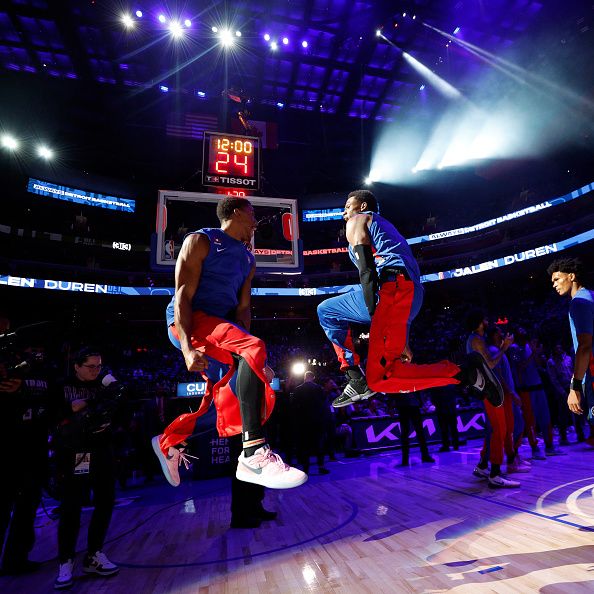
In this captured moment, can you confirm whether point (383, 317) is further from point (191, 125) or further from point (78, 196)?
point (78, 196)

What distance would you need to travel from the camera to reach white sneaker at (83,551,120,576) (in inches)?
118

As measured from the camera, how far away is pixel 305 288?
1113 inches

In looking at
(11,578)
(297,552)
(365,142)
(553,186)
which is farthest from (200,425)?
(553,186)

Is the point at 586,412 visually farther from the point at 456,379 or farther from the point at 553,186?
the point at 553,186

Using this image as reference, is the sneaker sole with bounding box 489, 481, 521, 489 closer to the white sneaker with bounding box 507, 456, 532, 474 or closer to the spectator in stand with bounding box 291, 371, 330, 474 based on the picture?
the white sneaker with bounding box 507, 456, 532, 474

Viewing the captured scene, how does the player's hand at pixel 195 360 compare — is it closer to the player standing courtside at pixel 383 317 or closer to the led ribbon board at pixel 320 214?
the player standing courtside at pixel 383 317

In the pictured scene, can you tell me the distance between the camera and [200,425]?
2.43 m

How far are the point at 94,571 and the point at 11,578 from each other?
2.73 ft

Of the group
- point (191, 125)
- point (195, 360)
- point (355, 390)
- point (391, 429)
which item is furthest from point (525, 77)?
point (195, 360)

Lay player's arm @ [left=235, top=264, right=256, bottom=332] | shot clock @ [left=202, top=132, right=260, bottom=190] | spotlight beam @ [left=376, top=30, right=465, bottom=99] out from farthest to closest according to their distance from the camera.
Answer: spotlight beam @ [left=376, top=30, right=465, bottom=99], shot clock @ [left=202, top=132, right=260, bottom=190], player's arm @ [left=235, top=264, right=256, bottom=332]

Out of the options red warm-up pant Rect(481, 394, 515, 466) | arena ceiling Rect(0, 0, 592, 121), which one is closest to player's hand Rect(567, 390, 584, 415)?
red warm-up pant Rect(481, 394, 515, 466)

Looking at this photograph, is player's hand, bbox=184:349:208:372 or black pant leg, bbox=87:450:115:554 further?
black pant leg, bbox=87:450:115:554

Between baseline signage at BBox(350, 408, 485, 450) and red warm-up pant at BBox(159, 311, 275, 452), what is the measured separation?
7.76m

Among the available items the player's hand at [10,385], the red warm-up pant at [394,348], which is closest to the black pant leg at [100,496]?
the player's hand at [10,385]
